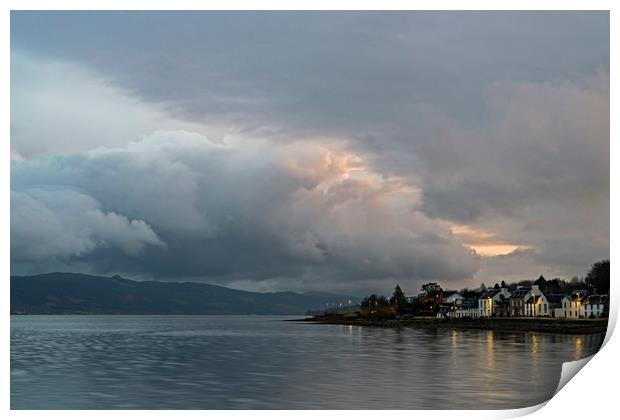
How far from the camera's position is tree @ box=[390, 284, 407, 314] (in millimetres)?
52688

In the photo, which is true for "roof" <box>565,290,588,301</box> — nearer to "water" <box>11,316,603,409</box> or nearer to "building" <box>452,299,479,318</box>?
"water" <box>11,316,603,409</box>

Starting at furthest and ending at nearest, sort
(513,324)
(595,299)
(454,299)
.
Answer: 1. (454,299)
2. (513,324)
3. (595,299)

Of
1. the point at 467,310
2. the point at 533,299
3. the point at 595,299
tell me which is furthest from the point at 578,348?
the point at 467,310

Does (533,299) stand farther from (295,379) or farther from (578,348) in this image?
(295,379)

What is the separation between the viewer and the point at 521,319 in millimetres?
37156

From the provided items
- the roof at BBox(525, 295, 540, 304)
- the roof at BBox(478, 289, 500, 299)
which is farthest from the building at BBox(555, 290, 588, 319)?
the roof at BBox(478, 289, 500, 299)

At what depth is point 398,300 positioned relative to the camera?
54.3 meters

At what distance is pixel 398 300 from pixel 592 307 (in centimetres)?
2623

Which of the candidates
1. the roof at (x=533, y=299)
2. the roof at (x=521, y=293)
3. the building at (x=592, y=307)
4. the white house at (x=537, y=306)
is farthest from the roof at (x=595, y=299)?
the roof at (x=521, y=293)

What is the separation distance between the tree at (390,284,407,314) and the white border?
42.1 m

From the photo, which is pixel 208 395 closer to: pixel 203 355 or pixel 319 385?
pixel 319 385
